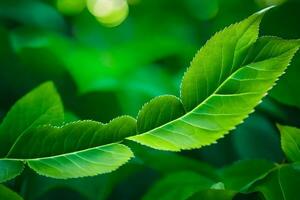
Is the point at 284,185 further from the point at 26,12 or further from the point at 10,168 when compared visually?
the point at 26,12

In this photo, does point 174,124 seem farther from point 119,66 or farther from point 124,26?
point 124,26

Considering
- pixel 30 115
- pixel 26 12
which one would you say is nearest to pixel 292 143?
pixel 30 115

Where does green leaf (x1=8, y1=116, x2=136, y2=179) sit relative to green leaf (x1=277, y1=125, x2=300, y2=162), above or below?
above

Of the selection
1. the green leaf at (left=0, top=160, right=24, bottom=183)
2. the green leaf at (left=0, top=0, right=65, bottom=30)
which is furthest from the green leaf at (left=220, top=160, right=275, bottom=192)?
the green leaf at (left=0, top=0, right=65, bottom=30)

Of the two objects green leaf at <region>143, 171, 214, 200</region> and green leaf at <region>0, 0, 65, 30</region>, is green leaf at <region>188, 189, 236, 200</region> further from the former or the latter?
green leaf at <region>0, 0, 65, 30</region>

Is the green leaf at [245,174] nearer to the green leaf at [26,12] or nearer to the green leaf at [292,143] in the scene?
the green leaf at [292,143]

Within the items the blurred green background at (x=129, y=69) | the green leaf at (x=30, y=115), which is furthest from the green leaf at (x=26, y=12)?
the green leaf at (x=30, y=115)

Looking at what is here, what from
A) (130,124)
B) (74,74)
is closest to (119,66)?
(74,74)
